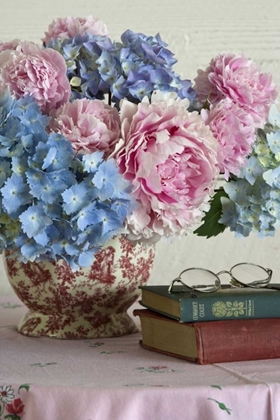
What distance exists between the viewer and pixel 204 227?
1.05m

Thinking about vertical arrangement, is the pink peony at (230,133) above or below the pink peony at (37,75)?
below

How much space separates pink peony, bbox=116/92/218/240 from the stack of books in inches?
3.5

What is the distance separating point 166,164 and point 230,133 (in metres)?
0.12

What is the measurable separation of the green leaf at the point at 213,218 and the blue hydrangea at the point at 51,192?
0.62ft

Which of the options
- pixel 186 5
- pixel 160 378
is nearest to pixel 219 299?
pixel 160 378

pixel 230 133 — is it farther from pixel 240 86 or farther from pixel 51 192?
pixel 51 192

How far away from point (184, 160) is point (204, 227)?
185mm

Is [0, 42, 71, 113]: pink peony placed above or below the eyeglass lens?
above

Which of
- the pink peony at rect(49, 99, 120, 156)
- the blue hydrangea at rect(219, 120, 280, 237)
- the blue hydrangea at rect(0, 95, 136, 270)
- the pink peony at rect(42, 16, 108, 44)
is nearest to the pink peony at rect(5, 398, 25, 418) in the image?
the blue hydrangea at rect(0, 95, 136, 270)

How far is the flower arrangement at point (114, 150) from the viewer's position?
0.86 meters

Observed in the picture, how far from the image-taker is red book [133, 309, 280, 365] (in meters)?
0.90

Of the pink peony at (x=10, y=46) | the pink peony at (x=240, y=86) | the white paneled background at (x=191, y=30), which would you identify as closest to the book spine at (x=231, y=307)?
the pink peony at (x=240, y=86)

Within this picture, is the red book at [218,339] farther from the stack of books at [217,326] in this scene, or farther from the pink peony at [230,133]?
the pink peony at [230,133]

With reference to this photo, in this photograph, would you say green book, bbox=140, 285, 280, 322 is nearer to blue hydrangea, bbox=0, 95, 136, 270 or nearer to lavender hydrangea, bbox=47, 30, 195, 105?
blue hydrangea, bbox=0, 95, 136, 270
